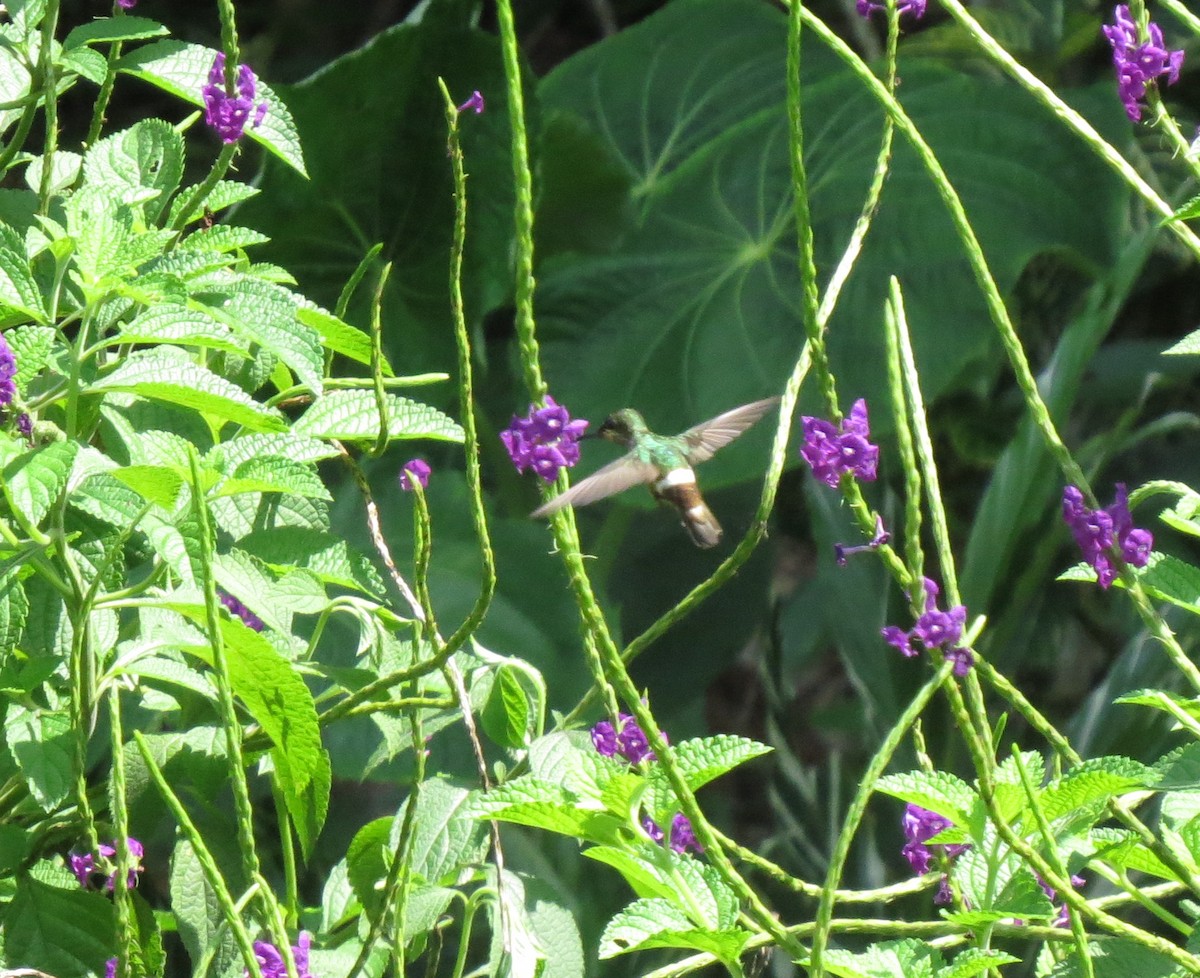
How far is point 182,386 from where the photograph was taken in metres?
0.66

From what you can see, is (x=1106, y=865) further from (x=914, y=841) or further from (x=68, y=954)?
(x=68, y=954)

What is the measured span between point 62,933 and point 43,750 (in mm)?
107

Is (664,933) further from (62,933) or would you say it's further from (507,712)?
(62,933)

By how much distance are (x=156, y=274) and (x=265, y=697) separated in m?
0.20

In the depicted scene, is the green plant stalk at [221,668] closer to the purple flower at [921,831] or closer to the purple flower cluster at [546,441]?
the purple flower cluster at [546,441]

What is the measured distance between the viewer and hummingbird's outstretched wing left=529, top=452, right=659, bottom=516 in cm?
88

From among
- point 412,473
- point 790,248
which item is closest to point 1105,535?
point 412,473

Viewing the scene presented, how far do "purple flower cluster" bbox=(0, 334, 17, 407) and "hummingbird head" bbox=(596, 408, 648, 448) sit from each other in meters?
0.57

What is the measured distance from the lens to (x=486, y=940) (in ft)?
7.25

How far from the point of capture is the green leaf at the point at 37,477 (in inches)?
23.6

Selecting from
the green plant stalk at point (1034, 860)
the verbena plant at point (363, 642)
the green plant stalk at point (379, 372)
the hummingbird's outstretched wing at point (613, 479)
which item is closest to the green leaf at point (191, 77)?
the verbena plant at point (363, 642)

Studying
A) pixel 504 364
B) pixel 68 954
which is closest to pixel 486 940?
pixel 504 364

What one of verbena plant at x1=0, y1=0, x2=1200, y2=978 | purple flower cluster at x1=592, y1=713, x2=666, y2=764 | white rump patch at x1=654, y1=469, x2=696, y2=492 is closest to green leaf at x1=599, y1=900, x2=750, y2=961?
verbena plant at x1=0, y1=0, x2=1200, y2=978

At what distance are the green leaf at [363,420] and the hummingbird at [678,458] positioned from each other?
21 centimetres
